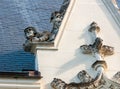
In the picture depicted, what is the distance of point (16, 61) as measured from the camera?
10891 millimetres

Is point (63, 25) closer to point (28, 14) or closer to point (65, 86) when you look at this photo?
point (65, 86)

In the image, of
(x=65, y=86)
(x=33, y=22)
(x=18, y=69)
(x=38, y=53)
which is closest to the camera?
(x=65, y=86)

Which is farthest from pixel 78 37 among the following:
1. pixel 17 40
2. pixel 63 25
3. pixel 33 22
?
pixel 33 22

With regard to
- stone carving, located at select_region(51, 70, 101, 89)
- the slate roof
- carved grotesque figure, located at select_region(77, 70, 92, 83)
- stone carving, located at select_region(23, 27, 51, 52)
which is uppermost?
the slate roof

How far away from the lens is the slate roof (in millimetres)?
10882

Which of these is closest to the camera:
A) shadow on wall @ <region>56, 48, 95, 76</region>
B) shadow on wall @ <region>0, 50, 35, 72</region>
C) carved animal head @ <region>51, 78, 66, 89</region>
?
carved animal head @ <region>51, 78, 66, 89</region>

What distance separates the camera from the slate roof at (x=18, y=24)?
1088 centimetres

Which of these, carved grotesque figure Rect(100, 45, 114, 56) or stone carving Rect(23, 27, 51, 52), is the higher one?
stone carving Rect(23, 27, 51, 52)

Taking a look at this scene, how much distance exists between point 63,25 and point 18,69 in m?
1.16

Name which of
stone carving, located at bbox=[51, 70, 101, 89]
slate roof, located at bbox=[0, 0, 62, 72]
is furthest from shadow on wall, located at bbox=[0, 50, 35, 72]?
stone carving, located at bbox=[51, 70, 101, 89]

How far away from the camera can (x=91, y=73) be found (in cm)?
952

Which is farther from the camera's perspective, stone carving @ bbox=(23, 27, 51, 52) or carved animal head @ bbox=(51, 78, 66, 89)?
stone carving @ bbox=(23, 27, 51, 52)

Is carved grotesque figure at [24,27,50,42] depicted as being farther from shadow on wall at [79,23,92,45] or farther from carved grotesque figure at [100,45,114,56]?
carved grotesque figure at [100,45,114,56]

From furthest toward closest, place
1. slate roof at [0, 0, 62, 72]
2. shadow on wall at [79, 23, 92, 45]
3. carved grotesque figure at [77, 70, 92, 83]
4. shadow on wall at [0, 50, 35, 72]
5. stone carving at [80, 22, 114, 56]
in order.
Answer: slate roof at [0, 0, 62, 72]
shadow on wall at [0, 50, 35, 72]
shadow on wall at [79, 23, 92, 45]
stone carving at [80, 22, 114, 56]
carved grotesque figure at [77, 70, 92, 83]
